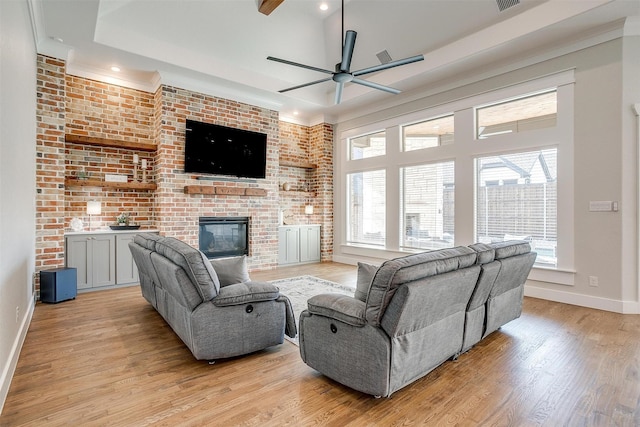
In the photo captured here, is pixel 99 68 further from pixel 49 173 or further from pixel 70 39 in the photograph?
pixel 49 173

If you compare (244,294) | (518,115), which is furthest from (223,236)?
(518,115)

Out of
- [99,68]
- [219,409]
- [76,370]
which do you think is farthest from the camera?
[99,68]

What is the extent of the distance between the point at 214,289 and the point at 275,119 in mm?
4903

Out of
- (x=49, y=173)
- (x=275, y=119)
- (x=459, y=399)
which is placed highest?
(x=275, y=119)

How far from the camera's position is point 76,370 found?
2.46 m

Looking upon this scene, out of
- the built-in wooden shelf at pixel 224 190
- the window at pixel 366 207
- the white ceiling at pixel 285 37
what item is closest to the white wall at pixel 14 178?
the white ceiling at pixel 285 37

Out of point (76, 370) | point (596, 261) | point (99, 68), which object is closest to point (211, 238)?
point (99, 68)

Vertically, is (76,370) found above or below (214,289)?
below

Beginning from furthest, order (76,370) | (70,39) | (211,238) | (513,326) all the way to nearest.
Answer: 1. (211,238)
2. (70,39)
3. (513,326)
4. (76,370)

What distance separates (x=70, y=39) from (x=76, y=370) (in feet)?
13.7

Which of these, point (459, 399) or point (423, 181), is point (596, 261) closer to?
point (423, 181)

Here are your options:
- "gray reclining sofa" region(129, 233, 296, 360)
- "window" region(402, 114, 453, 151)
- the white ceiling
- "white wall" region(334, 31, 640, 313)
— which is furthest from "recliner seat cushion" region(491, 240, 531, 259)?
"window" region(402, 114, 453, 151)

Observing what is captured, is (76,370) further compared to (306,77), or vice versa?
→ (306,77)

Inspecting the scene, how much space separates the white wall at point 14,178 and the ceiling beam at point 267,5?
2.60 meters
